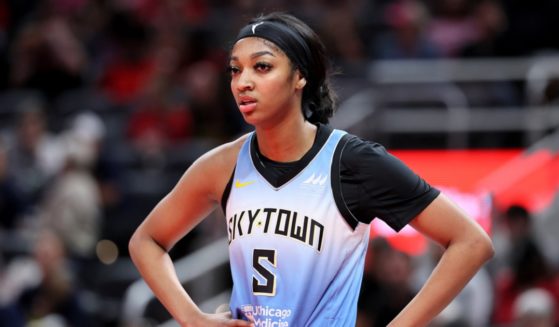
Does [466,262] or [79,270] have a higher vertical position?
[466,262]

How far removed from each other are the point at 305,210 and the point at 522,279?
4.82 meters

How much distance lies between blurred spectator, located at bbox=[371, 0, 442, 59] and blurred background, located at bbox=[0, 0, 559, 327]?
0.07 feet

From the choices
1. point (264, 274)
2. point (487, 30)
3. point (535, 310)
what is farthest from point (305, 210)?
point (487, 30)

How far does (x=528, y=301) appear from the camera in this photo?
26.1ft

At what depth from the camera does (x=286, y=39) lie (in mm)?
4133

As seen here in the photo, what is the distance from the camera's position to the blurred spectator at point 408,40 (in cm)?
1201

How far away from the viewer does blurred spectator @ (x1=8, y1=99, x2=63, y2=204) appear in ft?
37.9

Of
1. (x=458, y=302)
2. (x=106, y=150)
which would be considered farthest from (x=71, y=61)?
(x=458, y=302)

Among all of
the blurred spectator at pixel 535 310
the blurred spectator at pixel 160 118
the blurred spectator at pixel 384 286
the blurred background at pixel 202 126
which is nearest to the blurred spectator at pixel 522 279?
the blurred background at pixel 202 126

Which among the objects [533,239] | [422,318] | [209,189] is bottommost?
[533,239]

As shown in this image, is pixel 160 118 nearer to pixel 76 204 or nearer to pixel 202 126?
pixel 202 126

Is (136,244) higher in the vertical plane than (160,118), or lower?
higher

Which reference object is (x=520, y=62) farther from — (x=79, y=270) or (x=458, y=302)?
(x=79, y=270)

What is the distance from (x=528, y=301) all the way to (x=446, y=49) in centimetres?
495
